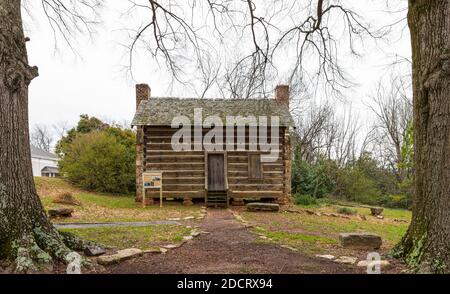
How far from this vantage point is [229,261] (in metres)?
5.73

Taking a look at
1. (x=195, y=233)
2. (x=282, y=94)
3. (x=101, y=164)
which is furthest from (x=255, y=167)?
(x=195, y=233)

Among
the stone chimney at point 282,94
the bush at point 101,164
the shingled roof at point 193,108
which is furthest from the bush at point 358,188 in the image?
the bush at point 101,164

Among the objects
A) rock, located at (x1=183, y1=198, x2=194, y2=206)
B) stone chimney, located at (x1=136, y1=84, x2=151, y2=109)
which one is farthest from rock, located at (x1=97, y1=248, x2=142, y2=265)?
stone chimney, located at (x1=136, y1=84, x2=151, y2=109)

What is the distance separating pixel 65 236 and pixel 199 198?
12.7m

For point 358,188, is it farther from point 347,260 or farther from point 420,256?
point 420,256

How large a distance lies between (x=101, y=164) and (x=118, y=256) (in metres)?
17.4

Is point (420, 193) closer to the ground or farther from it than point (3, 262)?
farther from it

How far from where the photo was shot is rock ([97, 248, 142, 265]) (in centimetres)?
539

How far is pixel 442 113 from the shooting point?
16.5ft

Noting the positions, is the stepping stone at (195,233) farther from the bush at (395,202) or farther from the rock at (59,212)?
the bush at (395,202)
